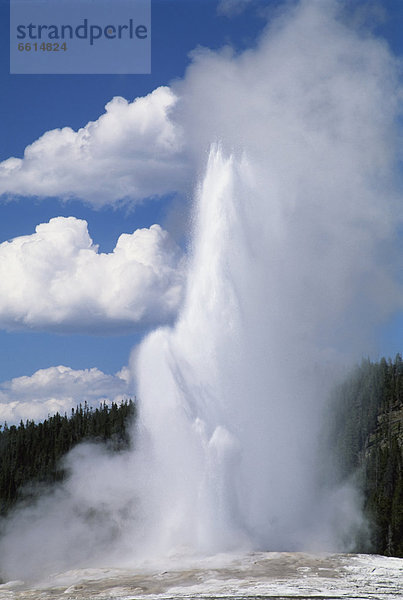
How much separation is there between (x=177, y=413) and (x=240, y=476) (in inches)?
117

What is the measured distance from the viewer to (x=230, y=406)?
69.3ft

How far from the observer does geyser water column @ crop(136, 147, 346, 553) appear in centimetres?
1988

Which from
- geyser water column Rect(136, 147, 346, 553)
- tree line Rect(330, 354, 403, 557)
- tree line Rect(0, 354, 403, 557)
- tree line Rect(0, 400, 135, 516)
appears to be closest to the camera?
geyser water column Rect(136, 147, 346, 553)

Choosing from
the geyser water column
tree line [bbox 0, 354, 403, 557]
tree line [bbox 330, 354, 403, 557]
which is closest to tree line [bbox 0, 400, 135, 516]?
tree line [bbox 0, 354, 403, 557]

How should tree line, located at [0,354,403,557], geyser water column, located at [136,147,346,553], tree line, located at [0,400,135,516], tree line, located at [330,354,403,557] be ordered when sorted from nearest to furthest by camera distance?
geyser water column, located at [136,147,346,553]
tree line, located at [330,354,403,557]
tree line, located at [0,354,403,557]
tree line, located at [0,400,135,516]

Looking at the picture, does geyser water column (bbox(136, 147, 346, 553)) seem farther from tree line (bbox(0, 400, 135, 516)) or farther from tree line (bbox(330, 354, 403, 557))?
tree line (bbox(0, 400, 135, 516))

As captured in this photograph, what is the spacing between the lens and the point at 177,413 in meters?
21.0

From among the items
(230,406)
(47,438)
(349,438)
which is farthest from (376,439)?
(230,406)

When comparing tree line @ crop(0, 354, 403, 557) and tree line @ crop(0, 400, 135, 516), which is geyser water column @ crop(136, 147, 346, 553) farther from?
tree line @ crop(0, 400, 135, 516)

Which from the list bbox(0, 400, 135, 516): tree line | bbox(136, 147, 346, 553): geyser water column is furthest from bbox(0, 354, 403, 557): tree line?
bbox(136, 147, 346, 553): geyser water column

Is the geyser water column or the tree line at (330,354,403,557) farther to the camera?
the tree line at (330,354,403,557)

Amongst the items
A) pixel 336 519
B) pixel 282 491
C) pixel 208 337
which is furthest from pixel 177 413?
pixel 336 519

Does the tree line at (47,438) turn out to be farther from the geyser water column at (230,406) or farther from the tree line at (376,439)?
the geyser water column at (230,406)

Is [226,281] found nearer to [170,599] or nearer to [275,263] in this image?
[275,263]
